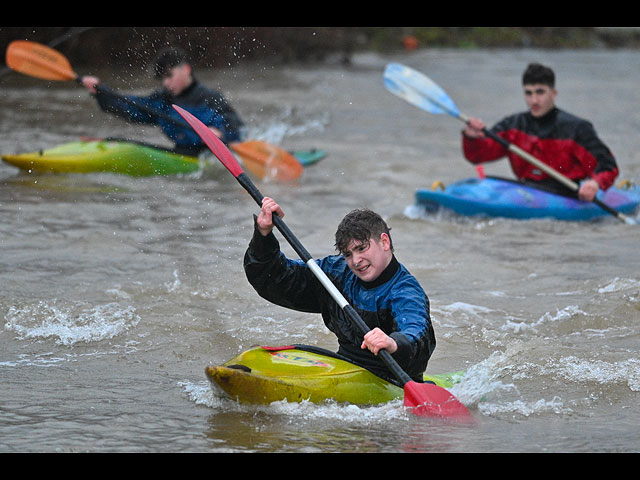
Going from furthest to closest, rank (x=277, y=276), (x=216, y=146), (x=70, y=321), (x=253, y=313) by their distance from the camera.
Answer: (x=253, y=313), (x=70, y=321), (x=216, y=146), (x=277, y=276)

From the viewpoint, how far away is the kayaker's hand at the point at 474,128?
756cm

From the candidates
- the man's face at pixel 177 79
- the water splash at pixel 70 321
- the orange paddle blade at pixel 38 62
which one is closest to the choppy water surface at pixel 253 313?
the water splash at pixel 70 321

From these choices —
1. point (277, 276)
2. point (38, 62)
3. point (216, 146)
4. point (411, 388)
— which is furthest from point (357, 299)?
point (38, 62)

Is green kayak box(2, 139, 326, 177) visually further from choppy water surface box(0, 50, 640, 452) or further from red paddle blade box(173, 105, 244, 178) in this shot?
red paddle blade box(173, 105, 244, 178)

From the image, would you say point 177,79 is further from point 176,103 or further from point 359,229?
point 359,229

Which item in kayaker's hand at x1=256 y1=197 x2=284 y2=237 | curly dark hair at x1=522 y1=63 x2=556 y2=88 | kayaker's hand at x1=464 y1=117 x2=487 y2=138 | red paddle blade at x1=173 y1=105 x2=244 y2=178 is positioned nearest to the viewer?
kayaker's hand at x1=256 y1=197 x2=284 y2=237

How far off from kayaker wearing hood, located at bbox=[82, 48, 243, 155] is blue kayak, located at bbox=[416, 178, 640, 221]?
197 cm

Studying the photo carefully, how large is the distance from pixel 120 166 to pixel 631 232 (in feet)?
13.8

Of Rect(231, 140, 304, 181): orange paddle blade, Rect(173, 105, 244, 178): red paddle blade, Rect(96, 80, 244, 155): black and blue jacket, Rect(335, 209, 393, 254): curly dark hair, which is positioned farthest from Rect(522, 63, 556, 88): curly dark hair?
Rect(335, 209, 393, 254): curly dark hair

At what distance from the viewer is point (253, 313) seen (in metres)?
5.43

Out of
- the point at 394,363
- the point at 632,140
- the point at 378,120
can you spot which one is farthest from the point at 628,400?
the point at 378,120

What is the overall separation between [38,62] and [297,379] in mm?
5646

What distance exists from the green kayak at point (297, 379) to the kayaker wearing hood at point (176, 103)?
470 cm

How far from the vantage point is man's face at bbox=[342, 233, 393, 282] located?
374 centimetres
